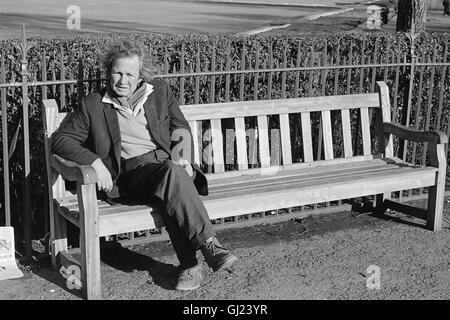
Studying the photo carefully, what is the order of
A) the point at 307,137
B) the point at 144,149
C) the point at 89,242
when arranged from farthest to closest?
the point at 307,137 → the point at 144,149 → the point at 89,242

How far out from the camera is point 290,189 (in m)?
5.24

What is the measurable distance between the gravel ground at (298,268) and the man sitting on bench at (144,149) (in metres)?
Result: 0.27

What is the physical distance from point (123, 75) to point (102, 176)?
2.16 ft

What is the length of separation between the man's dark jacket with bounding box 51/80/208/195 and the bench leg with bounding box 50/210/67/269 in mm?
475

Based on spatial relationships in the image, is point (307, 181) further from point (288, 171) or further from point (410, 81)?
point (410, 81)

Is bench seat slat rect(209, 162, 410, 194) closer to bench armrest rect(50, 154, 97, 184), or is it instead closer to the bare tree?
bench armrest rect(50, 154, 97, 184)

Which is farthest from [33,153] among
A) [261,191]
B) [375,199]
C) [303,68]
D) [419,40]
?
[419,40]

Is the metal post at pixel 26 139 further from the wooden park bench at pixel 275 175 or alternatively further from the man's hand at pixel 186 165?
the man's hand at pixel 186 165

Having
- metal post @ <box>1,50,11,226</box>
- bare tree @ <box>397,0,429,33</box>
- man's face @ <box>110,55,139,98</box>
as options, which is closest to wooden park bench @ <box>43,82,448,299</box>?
metal post @ <box>1,50,11,226</box>

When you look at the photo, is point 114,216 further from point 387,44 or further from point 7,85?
point 387,44

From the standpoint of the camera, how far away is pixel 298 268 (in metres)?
5.18

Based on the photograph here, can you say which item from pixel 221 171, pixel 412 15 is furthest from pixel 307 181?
pixel 412 15

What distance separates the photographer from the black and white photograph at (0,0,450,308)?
4695 millimetres

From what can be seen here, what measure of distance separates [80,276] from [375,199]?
278 cm
